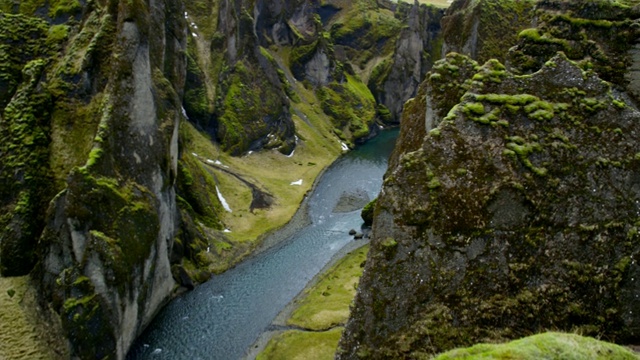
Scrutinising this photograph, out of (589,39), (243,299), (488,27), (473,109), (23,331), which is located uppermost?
(488,27)

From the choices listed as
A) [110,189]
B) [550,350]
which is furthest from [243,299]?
[550,350]

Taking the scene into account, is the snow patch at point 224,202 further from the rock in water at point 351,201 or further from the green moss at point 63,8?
the green moss at point 63,8

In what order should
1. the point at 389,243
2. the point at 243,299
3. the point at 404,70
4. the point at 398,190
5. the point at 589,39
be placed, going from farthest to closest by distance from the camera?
the point at 404,70, the point at 243,299, the point at 589,39, the point at 398,190, the point at 389,243

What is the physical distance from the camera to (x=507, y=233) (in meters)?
23.7

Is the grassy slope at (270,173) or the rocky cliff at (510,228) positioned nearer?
the rocky cliff at (510,228)

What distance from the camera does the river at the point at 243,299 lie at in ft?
157

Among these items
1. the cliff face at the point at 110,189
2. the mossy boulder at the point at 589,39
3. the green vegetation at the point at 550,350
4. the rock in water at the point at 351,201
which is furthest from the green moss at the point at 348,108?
the green vegetation at the point at 550,350

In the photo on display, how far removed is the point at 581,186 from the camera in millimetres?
23844

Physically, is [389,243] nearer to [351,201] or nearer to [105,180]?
[105,180]

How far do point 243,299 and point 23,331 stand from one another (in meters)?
23.2

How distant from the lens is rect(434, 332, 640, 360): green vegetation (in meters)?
15.3

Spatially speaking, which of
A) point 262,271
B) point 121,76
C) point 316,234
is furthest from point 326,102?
point 121,76

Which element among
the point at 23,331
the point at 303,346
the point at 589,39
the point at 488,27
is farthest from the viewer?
the point at 488,27

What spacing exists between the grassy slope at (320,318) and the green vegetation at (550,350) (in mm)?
31011
